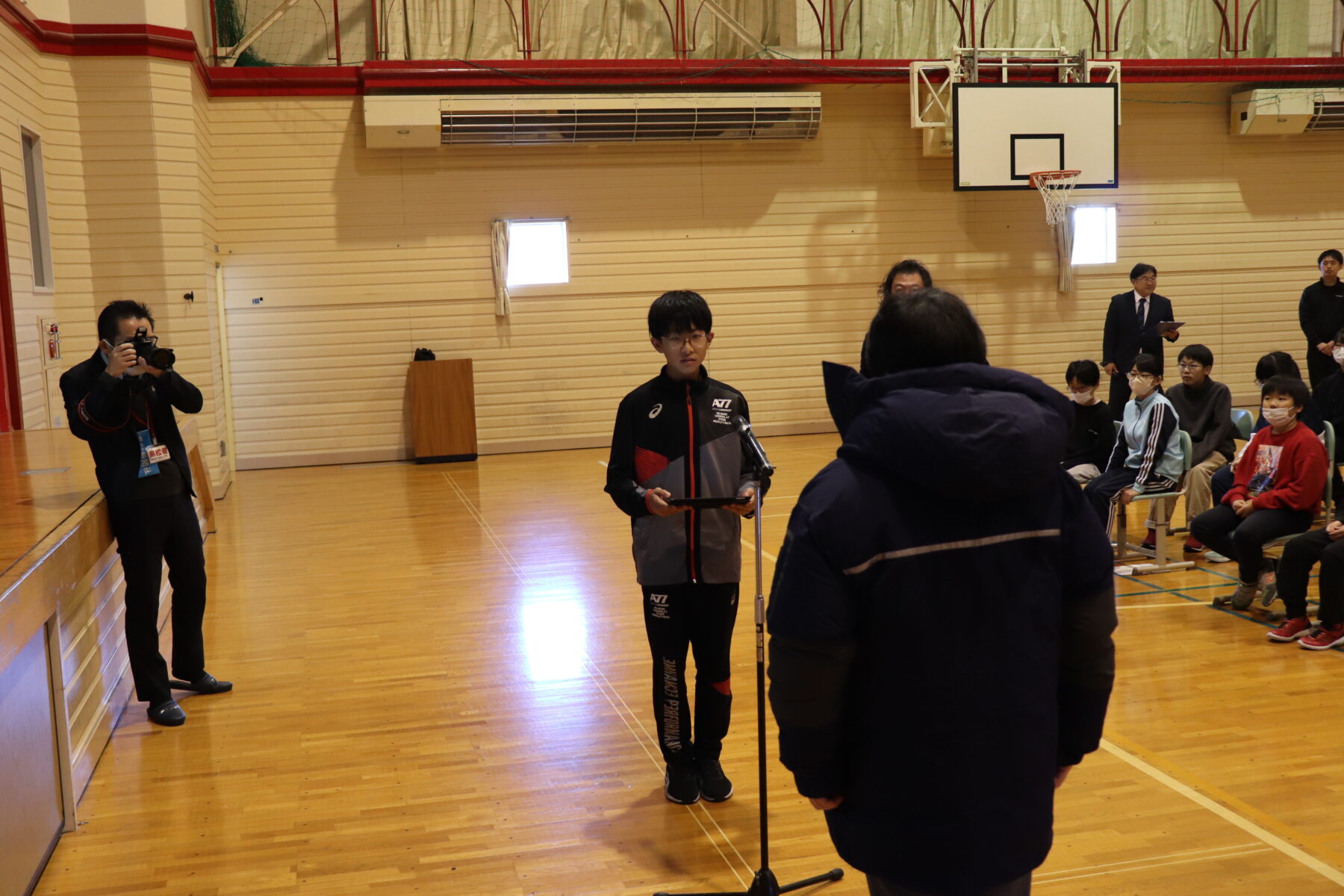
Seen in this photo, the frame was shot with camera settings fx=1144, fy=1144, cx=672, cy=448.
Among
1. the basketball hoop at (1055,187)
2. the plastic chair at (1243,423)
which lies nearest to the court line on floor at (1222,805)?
the plastic chair at (1243,423)

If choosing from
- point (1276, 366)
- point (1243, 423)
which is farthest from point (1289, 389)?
point (1243, 423)

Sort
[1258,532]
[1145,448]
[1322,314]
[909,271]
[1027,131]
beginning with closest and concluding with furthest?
[909,271]
[1258,532]
[1145,448]
[1322,314]
[1027,131]

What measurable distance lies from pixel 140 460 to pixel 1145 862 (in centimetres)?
375

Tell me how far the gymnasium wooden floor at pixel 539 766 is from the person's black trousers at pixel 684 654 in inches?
9.8

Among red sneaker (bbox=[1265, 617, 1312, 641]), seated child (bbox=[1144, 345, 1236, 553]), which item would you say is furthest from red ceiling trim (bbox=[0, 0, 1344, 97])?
red sneaker (bbox=[1265, 617, 1312, 641])

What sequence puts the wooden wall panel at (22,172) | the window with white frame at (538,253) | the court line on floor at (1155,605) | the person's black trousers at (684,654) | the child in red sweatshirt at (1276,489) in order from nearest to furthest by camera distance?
the person's black trousers at (684,654), the child in red sweatshirt at (1276,489), the court line on floor at (1155,605), the wooden wall panel at (22,172), the window with white frame at (538,253)

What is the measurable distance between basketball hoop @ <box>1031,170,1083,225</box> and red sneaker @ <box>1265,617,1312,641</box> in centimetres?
782

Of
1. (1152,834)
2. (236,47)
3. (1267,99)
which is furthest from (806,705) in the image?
(1267,99)

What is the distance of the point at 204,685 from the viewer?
193 inches

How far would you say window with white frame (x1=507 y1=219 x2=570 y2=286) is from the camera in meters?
12.6

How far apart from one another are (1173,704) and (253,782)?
3.40 metres

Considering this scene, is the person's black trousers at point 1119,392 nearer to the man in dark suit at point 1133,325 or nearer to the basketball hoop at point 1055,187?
the man in dark suit at point 1133,325

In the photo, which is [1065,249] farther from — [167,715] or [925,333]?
[925,333]

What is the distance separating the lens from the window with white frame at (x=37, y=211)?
9.15 meters
